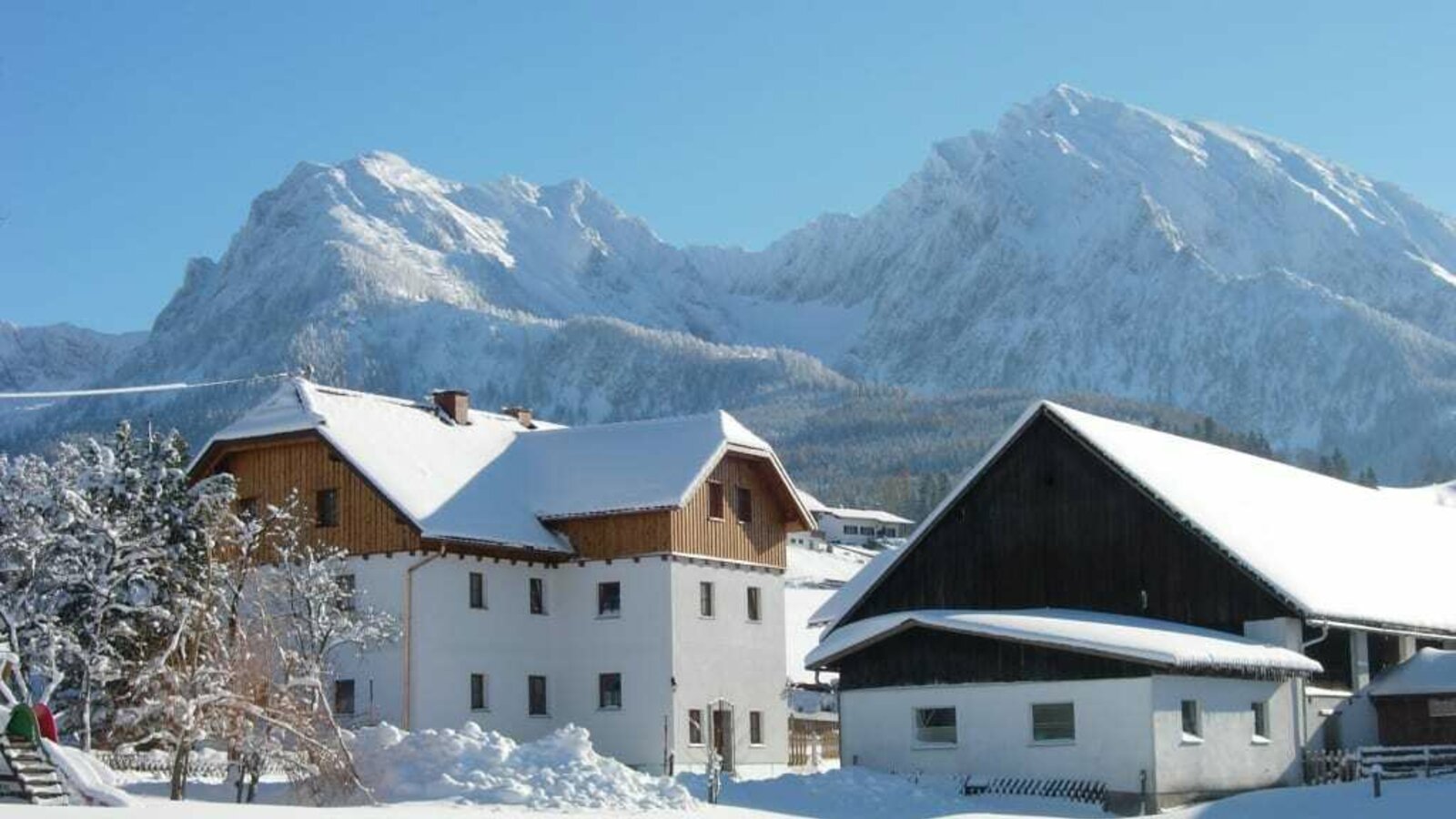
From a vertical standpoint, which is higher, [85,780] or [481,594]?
[481,594]

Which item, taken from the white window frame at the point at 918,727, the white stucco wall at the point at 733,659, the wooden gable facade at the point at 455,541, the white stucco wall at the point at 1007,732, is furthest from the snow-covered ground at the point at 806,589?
the white window frame at the point at 918,727

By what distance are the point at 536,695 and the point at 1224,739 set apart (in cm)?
1973

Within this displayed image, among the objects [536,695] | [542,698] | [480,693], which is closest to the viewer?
[480,693]

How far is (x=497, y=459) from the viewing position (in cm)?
5862

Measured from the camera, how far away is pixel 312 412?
2142 inches

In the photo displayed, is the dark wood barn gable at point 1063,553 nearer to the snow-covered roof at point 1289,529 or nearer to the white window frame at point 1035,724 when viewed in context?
the snow-covered roof at point 1289,529

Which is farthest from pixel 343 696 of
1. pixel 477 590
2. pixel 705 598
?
pixel 705 598

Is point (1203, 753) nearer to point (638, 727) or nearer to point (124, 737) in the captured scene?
point (638, 727)

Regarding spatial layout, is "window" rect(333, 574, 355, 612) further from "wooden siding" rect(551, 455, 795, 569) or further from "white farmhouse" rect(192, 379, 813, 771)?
"wooden siding" rect(551, 455, 795, 569)

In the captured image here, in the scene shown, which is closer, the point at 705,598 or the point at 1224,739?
the point at 1224,739

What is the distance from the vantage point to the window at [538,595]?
5581 cm

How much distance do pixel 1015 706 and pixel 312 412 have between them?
21.2 m

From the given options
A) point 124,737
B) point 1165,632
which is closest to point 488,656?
point 124,737

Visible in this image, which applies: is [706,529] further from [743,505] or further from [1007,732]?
[1007,732]
